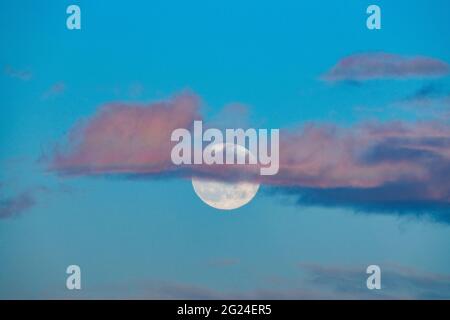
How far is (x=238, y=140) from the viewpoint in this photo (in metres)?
14.8

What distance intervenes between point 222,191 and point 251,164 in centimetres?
45
